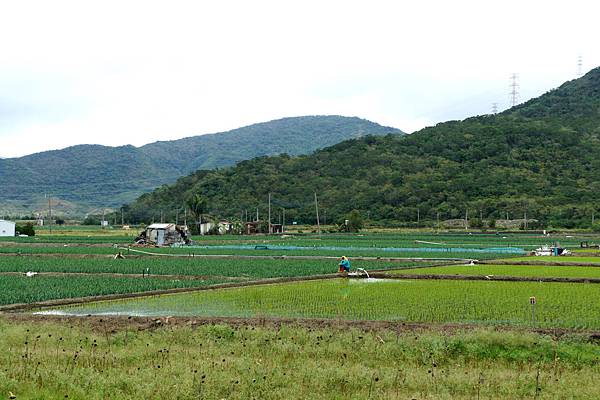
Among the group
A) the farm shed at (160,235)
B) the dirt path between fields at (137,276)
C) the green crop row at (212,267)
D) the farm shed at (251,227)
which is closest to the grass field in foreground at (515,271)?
the green crop row at (212,267)

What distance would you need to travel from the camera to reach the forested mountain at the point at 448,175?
11275 centimetres

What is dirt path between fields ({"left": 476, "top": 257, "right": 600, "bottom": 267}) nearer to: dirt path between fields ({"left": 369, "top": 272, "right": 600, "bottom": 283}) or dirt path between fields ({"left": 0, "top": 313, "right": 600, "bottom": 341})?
dirt path between fields ({"left": 369, "top": 272, "right": 600, "bottom": 283})

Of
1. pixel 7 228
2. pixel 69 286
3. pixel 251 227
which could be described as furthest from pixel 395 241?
pixel 7 228

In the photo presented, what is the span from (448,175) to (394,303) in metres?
110

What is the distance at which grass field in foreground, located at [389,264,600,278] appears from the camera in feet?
110

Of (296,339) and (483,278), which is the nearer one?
(296,339)

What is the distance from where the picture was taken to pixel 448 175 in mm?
128500

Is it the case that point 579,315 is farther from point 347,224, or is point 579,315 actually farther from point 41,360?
point 347,224

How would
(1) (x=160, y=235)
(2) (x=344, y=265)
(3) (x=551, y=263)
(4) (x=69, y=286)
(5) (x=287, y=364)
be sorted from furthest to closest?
(1) (x=160, y=235) → (3) (x=551, y=263) → (2) (x=344, y=265) → (4) (x=69, y=286) → (5) (x=287, y=364)

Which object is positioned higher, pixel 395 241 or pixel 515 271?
pixel 395 241

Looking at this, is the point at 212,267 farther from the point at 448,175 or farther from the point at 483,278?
the point at 448,175

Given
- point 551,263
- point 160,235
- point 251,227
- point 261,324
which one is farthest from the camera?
point 251,227

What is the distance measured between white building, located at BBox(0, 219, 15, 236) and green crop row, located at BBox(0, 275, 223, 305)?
6512 centimetres

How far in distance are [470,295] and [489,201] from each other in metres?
90.8
